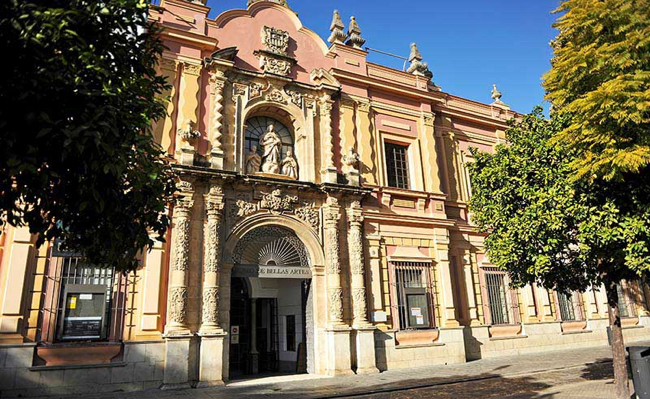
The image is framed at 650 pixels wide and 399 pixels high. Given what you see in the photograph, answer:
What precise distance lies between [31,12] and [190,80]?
8.81 m

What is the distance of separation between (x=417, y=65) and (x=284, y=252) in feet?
31.8

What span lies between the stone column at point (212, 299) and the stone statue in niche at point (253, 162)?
150 cm

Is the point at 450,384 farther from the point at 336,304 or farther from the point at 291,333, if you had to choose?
the point at 291,333

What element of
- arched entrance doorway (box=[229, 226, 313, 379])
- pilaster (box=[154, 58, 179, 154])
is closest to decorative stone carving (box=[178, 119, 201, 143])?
pilaster (box=[154, 58, 179, 154])

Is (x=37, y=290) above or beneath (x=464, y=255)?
beneath

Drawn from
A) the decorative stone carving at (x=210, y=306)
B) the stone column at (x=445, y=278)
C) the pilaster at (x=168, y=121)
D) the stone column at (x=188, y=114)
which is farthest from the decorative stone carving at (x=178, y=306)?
the stone column at (x=445, y=278)

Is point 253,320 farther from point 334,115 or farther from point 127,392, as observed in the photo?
point 334,115

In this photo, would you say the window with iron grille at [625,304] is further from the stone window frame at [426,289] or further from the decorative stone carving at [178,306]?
the decorative stone carving at [178,306]

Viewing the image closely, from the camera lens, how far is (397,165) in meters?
Answer: 16.7

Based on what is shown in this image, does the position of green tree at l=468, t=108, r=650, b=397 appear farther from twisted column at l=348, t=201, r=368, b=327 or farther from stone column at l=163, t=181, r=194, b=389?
stone column at l=163, t=181, r=194, b=389

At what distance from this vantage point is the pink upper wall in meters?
14.5

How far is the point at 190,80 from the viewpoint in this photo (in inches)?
529

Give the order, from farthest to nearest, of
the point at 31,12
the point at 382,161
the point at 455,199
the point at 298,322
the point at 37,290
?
the point at 455,199
the point at 382,161
the point at 298,322
the point at 37,290
the point at 31,12

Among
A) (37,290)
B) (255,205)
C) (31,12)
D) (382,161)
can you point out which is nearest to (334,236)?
(255,205)
